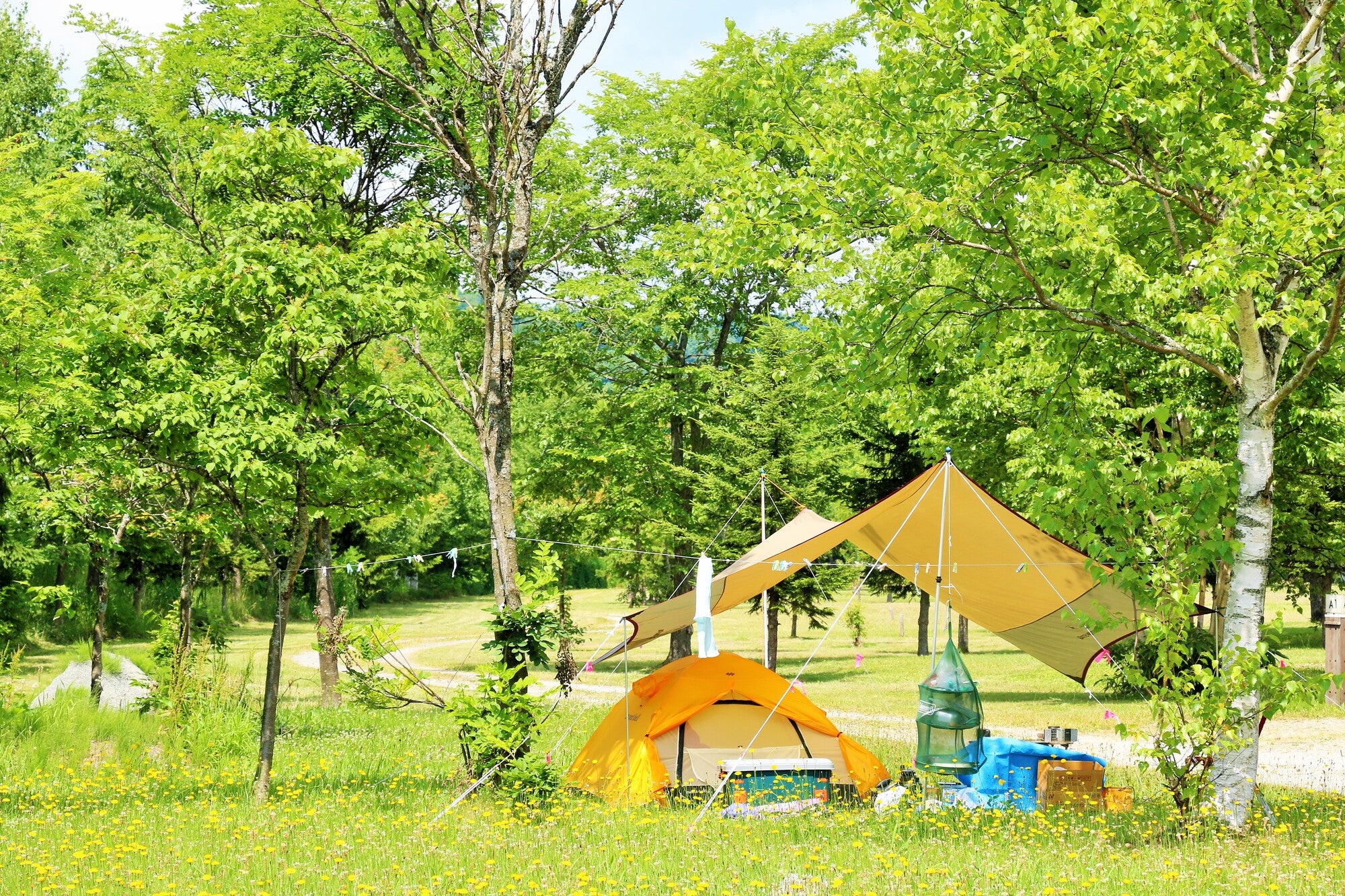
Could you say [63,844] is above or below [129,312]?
below

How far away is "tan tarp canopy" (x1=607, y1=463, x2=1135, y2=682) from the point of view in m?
9.51

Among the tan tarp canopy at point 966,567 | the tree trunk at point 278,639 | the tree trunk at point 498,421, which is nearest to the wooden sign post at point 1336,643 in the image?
the tan tarp canopy at point 966,567

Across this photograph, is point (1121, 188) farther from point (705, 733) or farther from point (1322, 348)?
point (705, 733)

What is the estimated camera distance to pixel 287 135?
29.6 ft

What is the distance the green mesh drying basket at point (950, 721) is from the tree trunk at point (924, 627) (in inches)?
802

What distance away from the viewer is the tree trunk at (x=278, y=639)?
348 inches

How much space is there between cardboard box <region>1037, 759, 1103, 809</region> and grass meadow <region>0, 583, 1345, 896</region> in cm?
41

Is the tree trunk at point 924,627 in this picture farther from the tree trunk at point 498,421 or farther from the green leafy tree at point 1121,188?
the tree trunk at point 498,421

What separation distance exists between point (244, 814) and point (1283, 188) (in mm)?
8421

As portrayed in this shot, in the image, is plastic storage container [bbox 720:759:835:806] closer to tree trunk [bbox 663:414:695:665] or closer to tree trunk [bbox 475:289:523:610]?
tree trunk [bbox 475:289:523:610]

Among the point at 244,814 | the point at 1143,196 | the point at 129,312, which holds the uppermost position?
the point at 1143,196

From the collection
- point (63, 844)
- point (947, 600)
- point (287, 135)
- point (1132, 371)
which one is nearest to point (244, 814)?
point (63, 844)

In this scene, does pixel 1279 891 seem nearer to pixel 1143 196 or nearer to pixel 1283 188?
pixel 1283 188

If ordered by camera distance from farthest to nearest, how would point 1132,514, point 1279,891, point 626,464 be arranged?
point 626,464 < point 1132,514 < point 1279,891
